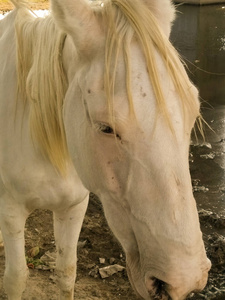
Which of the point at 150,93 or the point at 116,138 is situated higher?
the point at 150,93

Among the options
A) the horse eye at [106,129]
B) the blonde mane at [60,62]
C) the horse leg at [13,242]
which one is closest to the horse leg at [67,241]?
the horse leg at [13,242]

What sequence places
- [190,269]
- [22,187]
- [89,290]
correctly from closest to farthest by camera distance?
[190,269] < [22,187] < [89,290]

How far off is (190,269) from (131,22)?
87 cm

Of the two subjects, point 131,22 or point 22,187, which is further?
point 22,187

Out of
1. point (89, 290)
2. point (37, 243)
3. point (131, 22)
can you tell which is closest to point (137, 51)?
point (131, 22)

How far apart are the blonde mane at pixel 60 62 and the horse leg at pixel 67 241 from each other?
45 cm

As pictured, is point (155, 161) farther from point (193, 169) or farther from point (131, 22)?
point (193, 169)

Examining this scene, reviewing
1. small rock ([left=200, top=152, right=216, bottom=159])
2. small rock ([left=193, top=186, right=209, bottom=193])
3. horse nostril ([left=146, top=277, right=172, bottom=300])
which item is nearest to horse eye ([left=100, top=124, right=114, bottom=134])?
horse nostril ([left=146, top=277, right=172, bottom=300])

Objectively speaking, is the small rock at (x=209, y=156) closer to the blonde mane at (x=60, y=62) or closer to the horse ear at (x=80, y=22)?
the blonde mane at (x=60, y=62)

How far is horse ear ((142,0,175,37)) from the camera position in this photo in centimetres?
181

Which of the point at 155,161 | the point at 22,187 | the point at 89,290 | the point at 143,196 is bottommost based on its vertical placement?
A: the point at 89,290

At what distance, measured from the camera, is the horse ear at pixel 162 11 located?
5.94ft

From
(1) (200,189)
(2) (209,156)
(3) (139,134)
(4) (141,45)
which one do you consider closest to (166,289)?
(3) (139,134)

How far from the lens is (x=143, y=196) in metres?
1.56
